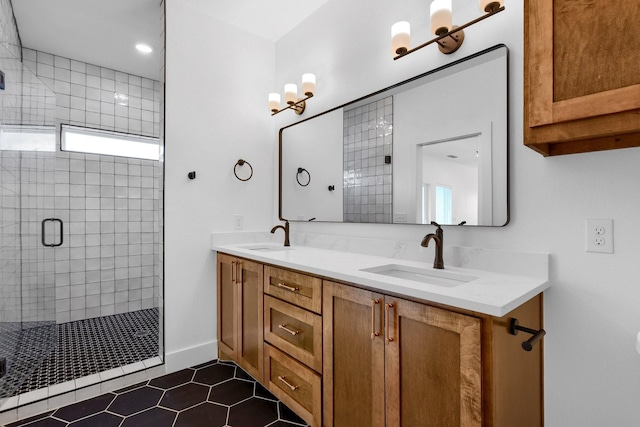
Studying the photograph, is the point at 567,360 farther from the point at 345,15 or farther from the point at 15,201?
the point at 15,201

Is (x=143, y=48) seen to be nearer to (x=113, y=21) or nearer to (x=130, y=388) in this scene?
(x=113, y=21)

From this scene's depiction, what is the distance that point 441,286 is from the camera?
1285 mm

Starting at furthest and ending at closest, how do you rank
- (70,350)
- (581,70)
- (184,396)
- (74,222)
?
(74,222), (70,350), (184,396), (581,70)

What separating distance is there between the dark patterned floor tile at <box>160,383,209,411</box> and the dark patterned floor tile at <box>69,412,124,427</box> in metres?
0.23

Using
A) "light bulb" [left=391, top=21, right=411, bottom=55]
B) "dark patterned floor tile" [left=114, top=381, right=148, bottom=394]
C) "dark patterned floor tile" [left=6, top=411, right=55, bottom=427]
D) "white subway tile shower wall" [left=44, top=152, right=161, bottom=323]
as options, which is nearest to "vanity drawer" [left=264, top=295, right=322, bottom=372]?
"dark patterned floor tile" [left=114, top=381, right=148, bottom=394]

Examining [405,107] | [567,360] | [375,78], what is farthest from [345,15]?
[567,360]

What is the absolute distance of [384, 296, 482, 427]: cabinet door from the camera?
95 cm

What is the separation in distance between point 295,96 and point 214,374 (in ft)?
6.92

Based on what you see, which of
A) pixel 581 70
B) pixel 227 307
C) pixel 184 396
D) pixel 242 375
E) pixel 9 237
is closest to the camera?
pixel 581 70

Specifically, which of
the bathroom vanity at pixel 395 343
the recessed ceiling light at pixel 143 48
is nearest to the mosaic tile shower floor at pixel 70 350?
the bathroom vanity at pixel 395 343

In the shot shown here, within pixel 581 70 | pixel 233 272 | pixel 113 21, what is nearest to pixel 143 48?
pixel 113 21

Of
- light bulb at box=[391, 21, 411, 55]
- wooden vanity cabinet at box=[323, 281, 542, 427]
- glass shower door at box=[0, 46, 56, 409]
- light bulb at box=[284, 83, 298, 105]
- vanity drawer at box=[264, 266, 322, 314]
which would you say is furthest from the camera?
light bulb at box=[284, 83, 298, 105]

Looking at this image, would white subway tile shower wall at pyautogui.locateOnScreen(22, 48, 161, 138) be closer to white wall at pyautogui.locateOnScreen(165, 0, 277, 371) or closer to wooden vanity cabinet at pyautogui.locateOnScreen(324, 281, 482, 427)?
white wall at pyautogui.locateOnScreen(165, 0, 277, 371)

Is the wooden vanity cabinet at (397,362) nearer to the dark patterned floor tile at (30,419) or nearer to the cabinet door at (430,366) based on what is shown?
the cabinet door at (430,366)
